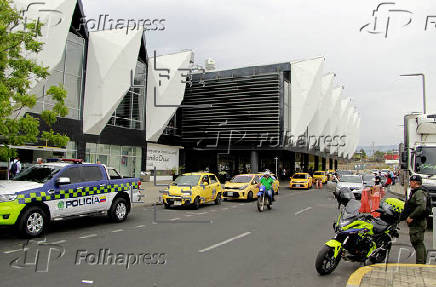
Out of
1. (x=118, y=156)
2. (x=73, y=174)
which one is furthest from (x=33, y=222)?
(x=118, y=156)

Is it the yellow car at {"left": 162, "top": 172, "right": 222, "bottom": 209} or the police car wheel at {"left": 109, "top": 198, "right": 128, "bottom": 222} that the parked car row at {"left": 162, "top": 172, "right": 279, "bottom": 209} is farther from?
the police car wheel at {"left": 109, "top": 198, "right": 128, "bottom": 222}

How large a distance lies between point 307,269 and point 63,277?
4209 millimetres

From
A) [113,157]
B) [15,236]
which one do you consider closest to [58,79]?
[113,157]

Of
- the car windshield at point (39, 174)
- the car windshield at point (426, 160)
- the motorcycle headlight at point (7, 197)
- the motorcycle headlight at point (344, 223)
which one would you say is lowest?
the motorcycle headlight at point (344, 223)

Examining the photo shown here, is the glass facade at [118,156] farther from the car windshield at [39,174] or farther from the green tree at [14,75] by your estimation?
the car windshield at [39,174]

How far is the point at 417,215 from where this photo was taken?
6.26 metres

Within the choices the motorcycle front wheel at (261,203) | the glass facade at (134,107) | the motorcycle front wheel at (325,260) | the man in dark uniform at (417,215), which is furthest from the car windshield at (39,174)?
the glass facade at (134,107)

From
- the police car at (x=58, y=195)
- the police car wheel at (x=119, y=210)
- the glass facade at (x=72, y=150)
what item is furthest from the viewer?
the glass facade at (x=72, y=150)

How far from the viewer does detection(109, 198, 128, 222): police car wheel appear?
11.5 metres

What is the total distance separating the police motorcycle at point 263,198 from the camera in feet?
49.6

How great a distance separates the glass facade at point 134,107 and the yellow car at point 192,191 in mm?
16125

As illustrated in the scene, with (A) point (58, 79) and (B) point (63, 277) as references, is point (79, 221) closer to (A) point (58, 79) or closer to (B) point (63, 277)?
(B) point (63, 277)

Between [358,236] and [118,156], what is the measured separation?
2796cm

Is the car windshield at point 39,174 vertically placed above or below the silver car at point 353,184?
above
